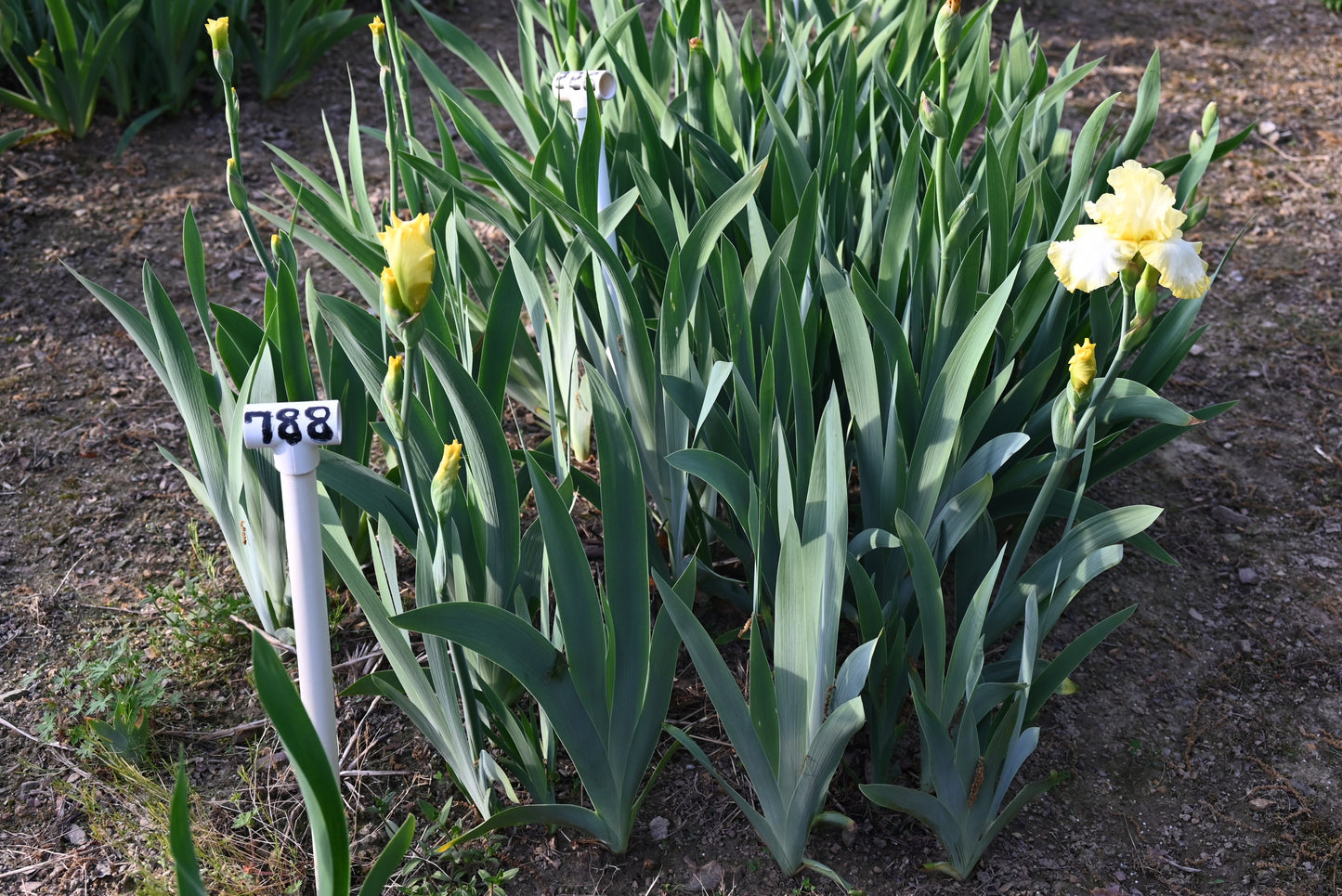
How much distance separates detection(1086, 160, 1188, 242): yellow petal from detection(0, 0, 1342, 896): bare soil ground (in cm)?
78

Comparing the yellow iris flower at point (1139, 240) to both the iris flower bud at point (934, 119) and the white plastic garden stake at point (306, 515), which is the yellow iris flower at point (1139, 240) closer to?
the iris flower bud at point (934, 119)

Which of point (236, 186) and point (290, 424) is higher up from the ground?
point (236, 186)

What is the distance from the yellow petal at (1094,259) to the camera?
3.07ft

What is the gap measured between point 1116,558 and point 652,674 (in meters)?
0.53

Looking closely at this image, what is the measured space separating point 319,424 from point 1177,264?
793 mm

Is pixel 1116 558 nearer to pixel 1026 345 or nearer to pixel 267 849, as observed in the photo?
pixel 1026 345

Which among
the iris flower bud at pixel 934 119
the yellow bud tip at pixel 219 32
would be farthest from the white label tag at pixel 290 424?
the iris flower bud at pixel 934 119

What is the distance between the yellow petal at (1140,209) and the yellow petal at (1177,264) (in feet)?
0.03

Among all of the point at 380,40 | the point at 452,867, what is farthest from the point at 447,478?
the point at 380,40

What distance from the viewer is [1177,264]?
0.92 metres

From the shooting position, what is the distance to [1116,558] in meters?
1.11

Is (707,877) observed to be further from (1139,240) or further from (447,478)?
(1139,240)

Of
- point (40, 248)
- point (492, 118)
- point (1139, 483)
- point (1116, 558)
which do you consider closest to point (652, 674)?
point (1116, 558)

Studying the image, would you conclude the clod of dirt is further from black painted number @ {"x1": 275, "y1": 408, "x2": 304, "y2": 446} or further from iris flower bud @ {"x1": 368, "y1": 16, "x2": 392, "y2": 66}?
iris flower bud @ {"x1": 368, "y1": 16, "x2": 392, "y2": 66}
